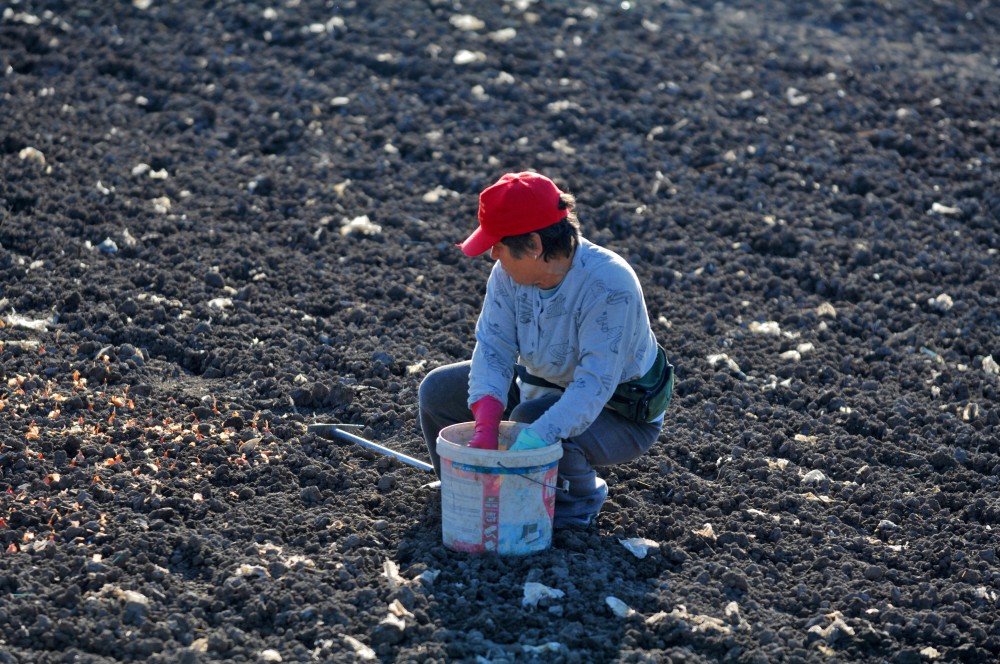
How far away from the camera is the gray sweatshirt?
412cm

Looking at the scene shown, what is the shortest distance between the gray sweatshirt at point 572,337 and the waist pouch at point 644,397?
41 mm

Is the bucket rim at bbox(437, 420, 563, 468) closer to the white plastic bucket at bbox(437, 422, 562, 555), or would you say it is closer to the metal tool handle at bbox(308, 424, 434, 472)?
the white plastic bucket at bbox(437, 422, 562, 555)

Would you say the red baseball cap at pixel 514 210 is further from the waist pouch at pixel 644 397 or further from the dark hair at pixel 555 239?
the waist pouch at pixel 644 397

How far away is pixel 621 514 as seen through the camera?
4.59 m

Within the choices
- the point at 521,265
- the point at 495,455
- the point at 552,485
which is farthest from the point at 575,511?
the point at 521,265

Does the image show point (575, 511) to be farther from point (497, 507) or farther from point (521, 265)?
point (521, 265)

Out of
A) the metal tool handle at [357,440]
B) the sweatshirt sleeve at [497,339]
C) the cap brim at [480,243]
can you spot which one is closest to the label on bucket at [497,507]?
the sweatshirt sleeve at [497,339]

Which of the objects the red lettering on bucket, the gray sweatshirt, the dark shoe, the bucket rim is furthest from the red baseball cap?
the dark shoe

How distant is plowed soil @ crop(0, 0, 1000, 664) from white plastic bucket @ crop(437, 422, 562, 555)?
0.26 feet

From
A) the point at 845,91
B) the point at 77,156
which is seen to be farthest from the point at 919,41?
the point at 77,156

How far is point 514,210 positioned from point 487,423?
72cm

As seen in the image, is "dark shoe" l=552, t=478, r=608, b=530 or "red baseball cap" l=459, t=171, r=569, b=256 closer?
"red baseball cap" l=459, t=171, r=569, b=256

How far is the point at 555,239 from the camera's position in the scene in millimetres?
4094

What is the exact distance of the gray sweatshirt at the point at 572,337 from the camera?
412cm
